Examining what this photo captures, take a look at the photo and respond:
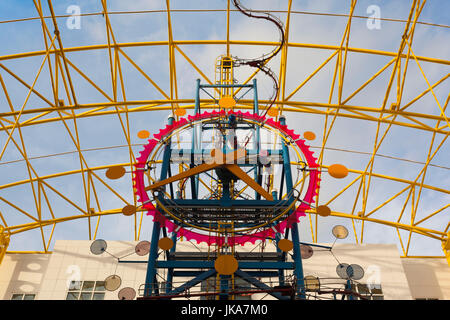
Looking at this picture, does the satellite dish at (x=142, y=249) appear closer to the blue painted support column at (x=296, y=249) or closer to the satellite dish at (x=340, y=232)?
the blue painted support column at (x=296, y=249)

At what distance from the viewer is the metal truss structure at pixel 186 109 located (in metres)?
24.4

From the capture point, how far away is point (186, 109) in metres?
29.6

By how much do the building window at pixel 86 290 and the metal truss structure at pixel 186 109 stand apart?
5.76m

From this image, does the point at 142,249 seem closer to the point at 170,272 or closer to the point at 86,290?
the point at 170,272

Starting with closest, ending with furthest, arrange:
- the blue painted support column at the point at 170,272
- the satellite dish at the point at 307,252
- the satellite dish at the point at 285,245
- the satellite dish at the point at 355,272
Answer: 1. the satellite dish at the point at 285,245
2. the blue painted support column at the point at 170,272
3. the satellite dish at the point at 355,272
4. the satellite dish at the point at 307,252

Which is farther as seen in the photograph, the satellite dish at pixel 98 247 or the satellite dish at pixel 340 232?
→ the satellite dish at pixel 98 247

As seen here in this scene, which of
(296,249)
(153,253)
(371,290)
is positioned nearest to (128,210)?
(153,253)

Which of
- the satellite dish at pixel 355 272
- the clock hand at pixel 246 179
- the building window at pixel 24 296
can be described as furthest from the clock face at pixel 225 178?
the building window at pixel 24 296

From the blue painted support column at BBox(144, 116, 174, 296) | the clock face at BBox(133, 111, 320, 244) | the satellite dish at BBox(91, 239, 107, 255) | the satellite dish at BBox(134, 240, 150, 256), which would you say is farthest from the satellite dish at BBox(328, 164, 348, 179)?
the satellite dish at BBox(91, 239, 107, 255)

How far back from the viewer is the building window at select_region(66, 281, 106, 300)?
86.5ft

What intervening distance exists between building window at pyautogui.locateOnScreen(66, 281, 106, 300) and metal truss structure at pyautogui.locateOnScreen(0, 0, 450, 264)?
576 cm

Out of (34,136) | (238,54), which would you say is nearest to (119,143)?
(34,136)

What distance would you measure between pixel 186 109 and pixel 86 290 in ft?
45.7
